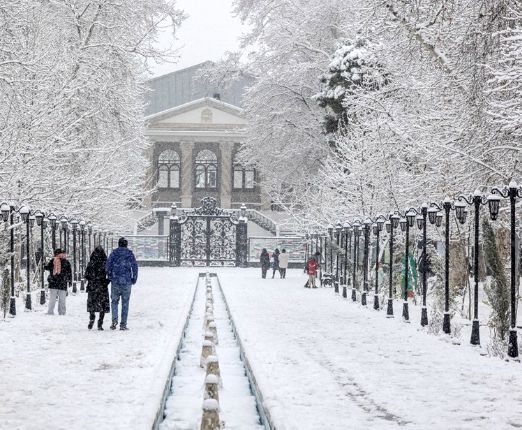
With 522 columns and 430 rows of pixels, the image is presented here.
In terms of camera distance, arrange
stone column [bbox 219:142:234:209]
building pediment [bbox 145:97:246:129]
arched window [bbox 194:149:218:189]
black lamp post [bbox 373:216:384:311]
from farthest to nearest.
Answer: arched window [bbox 194:149:218:189] < stone column [bbox 219:142:234:209] < building pediment [bbox 145:97:246:129] < black lamp post [bbox 373:216:384:311]

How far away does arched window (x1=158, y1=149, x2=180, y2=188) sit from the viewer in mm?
73688

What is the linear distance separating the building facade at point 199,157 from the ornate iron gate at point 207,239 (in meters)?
20.0

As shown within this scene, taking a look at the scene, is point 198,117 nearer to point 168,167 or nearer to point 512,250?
point 168,167

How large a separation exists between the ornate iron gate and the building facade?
19996 millimetres

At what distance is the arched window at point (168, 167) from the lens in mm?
73688

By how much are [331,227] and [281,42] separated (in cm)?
1095

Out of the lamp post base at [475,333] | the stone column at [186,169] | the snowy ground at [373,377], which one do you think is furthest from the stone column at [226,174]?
the lamp post base at [475,333]

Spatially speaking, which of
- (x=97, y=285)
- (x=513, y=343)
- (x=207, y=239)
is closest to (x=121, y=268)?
(x=97, y=285)

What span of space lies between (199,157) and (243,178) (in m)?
4.09

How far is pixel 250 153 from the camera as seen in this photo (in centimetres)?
4334

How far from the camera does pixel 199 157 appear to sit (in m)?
74.3

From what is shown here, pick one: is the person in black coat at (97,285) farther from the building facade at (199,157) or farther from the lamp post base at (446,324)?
the building facade at (199,157)

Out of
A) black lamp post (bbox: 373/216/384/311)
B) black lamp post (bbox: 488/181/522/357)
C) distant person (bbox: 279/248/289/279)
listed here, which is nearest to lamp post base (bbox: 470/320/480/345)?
black lamp post (bbox: 488/181/522/357)

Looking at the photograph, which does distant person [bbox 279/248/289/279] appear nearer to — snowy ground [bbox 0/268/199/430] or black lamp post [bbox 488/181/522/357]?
snowy ground [bbox 0/268/199/430]
